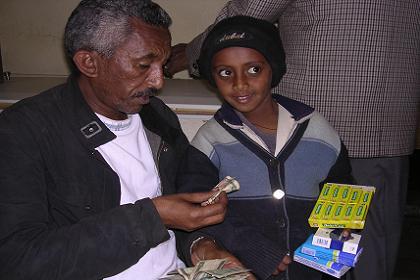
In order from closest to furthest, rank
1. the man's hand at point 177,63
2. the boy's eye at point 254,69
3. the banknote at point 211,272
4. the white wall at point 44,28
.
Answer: the banknote at point 211,272, the boy's eye at point 254,69, the man's hand at point 177,63, the white wall at point 44,28

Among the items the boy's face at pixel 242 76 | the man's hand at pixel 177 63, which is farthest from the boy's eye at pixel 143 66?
the man's hand at pixel 177 63

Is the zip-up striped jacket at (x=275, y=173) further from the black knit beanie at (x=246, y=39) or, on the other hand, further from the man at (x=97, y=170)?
the black knit beanie at (x=246, y=39)

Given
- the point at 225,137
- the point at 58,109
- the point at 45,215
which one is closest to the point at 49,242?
the point at 45,215

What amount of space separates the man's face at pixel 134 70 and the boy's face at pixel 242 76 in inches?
10.6

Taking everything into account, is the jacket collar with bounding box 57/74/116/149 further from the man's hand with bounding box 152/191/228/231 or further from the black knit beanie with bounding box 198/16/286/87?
the black knit beanie with bounding box 198/16/286/87

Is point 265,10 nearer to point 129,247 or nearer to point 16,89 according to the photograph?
point 129,247

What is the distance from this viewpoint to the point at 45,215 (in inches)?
50.9

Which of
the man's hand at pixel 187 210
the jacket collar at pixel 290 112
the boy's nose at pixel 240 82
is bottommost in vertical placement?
the man's hand at pixel 187 210

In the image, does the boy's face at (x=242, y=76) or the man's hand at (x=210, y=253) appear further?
the boy's face at (x=242, y=76)

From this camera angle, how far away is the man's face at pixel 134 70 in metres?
1.36

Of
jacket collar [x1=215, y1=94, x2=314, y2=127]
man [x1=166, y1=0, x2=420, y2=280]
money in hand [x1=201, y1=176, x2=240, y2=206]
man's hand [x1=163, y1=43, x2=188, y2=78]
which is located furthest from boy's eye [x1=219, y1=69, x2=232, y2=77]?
man's hand [x1=163, y1=43, x2=188, y2=78]

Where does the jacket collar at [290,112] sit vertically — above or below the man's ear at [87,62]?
below

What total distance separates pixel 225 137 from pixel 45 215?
693 millimetres

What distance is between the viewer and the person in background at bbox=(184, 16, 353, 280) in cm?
160
